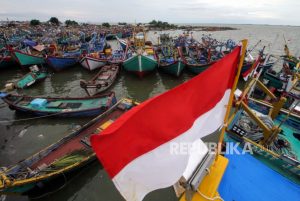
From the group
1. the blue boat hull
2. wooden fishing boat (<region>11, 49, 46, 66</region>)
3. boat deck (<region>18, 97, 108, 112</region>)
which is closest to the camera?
the blue boat hull

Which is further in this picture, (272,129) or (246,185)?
(272,129)

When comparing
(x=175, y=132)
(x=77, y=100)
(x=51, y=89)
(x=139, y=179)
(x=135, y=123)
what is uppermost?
(x=135, y=123)

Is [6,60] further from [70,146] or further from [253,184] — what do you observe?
[253,184]

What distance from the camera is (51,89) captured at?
1761 centimetres

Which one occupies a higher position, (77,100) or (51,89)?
(77,100)

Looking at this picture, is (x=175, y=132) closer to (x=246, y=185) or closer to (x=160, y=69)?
(x=246, y=185)

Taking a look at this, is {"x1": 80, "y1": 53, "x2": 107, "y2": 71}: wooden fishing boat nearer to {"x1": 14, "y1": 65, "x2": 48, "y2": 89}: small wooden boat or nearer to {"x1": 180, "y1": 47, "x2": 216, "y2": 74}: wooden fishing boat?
{"x1": 14, "y1": 65, "x2": 48, "y2": 89}: small wooden boat

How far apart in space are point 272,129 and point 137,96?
36.9 feet

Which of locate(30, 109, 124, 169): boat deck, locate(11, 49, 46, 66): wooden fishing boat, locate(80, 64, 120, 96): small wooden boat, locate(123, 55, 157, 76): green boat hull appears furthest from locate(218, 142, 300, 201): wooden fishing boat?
locate(11, 49, 46, 66): wooden fishing boat

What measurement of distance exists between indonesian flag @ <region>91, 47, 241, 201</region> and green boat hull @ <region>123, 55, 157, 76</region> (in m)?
14.4

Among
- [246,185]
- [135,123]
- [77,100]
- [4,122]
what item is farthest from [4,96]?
[246,185]

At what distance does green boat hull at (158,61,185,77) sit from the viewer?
18.0 meters

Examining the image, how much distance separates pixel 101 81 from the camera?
54.0 feet

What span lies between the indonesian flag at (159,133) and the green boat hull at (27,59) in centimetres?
2272
